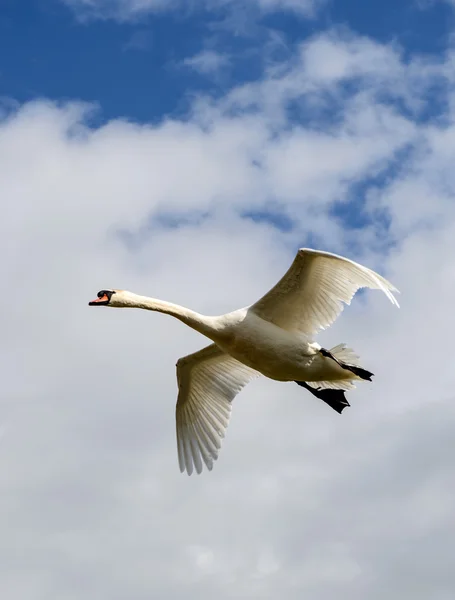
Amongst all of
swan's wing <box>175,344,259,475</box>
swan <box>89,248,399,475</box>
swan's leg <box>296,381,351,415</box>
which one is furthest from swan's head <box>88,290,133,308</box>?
swan's leg <box>296,381,351,415</box>

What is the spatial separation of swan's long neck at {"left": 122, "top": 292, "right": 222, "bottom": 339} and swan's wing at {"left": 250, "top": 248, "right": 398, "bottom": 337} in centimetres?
80

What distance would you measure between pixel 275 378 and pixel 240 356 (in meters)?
0.78

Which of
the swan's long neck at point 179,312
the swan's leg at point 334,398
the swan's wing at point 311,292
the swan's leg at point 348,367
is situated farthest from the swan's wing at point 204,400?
the swan's leg at point 348,367

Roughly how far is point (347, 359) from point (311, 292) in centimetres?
133

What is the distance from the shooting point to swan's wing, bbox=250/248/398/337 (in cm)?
1712

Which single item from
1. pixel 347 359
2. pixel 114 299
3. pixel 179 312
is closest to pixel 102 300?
pixel 114 299

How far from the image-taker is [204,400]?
20859mm

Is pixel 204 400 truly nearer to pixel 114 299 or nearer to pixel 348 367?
pixel 114 299

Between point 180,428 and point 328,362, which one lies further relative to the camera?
point 180,428

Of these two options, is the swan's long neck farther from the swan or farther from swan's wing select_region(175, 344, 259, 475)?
swan's wing select_region(175, 344, 259, 475)

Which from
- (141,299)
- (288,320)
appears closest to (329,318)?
(288,320)

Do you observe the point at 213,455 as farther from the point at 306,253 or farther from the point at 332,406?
the point at 306,253

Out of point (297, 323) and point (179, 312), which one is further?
point (297, 323)

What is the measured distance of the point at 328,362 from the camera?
713 inches
